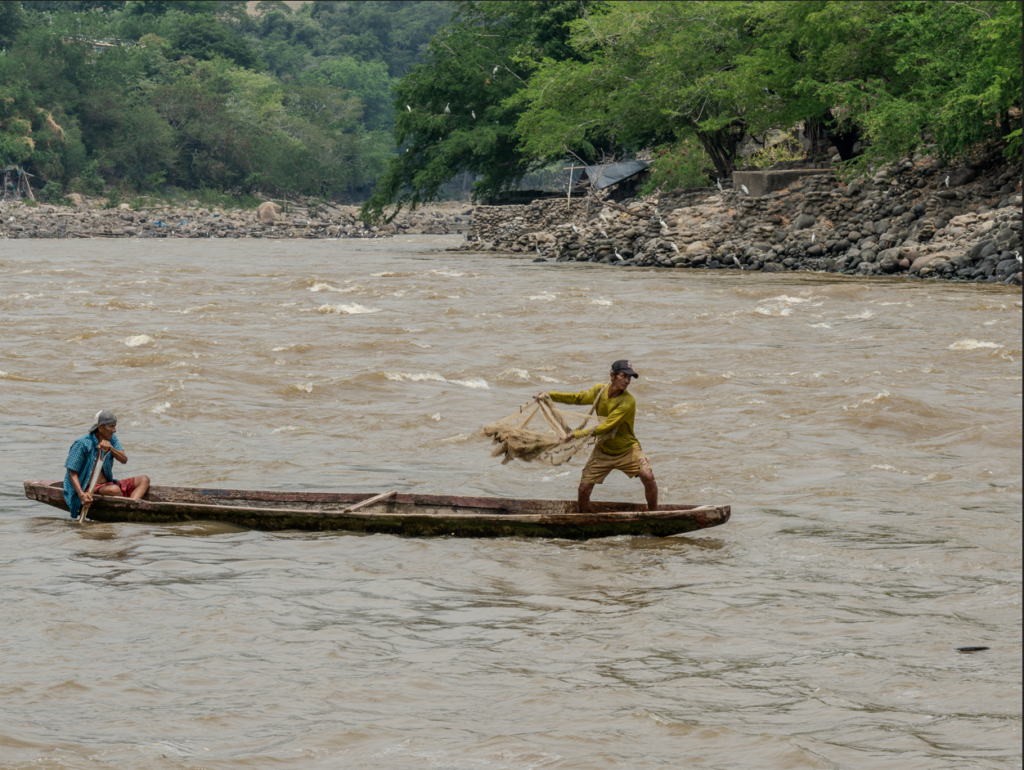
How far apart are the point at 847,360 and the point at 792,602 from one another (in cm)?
990

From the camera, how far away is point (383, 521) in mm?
8617

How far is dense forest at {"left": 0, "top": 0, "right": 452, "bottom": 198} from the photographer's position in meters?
69.3

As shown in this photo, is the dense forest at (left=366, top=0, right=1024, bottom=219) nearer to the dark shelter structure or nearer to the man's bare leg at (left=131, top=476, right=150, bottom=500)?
the dark shelter structure

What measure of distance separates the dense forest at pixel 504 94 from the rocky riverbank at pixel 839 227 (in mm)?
1039

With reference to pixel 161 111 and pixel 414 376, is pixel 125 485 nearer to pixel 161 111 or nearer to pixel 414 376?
pixel 414 376

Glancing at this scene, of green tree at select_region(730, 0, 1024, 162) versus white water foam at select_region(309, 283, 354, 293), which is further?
white water foam at select_region(309, 283, 354, 293)

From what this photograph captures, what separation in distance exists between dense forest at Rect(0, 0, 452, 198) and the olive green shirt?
210 ft

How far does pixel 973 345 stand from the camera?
1680 cm

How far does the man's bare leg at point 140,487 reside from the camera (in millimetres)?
9305

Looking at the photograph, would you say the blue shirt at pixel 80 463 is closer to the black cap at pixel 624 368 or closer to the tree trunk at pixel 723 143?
the black cap at pixel 624 368

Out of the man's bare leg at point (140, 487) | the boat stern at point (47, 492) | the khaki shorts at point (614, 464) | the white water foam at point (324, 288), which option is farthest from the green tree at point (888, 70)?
the boat stern at point (47, 492)

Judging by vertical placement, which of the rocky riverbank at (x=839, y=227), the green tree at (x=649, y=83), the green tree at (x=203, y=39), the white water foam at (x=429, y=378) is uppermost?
the green tree at (x=203, y=39)

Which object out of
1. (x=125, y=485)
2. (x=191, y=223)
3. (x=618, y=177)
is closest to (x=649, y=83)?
(x=618, y=177)

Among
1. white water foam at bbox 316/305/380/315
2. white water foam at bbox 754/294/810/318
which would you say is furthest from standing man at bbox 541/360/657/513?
white water foam at bbox 316/305/380/315
